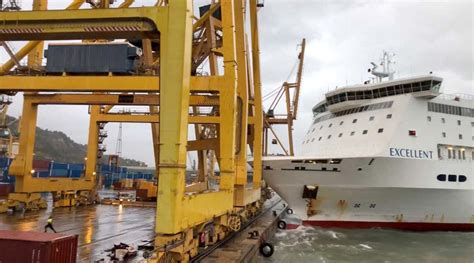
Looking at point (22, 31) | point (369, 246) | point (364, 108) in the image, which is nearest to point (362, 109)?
point (364, 108)

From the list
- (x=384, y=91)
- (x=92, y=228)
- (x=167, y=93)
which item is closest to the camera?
(x=167, y=93)

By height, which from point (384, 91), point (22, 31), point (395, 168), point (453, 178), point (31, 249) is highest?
point (384, 91)

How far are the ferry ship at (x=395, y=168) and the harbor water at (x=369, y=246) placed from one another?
59cm

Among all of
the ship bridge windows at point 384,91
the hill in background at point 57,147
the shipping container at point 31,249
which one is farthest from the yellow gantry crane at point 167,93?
the hill in background at point 57,147

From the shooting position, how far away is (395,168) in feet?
71.4

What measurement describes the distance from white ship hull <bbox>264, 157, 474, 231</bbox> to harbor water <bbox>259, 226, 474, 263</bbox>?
0.57 metres

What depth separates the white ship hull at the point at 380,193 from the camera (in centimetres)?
2181

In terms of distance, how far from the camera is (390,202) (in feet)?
73.9

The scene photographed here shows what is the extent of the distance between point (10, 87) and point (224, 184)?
9.35m

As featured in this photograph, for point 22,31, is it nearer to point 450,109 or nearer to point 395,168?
point 395,168

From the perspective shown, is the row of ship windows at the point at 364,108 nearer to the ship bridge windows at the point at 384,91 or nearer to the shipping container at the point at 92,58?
the ship bridge windows at the point at 384,91

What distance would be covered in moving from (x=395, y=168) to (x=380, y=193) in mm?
1668

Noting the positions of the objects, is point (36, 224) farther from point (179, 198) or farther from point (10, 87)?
point (179, 198)

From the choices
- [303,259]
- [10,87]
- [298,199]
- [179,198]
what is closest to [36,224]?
[10,87]
